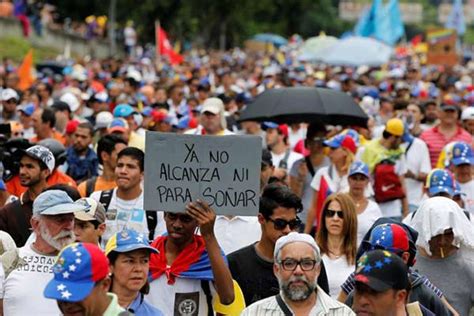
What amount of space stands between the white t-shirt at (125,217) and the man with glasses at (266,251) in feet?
3.77

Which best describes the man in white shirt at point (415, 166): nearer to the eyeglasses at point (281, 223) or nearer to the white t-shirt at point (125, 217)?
the white t-shirt at point (125, 217)

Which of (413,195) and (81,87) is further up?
(81,87)

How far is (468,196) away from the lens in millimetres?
12586

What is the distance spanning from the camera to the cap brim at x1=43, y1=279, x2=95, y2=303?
6.19 meters

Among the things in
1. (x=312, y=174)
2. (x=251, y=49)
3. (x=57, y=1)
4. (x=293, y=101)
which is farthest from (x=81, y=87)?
(x=251, y=49)

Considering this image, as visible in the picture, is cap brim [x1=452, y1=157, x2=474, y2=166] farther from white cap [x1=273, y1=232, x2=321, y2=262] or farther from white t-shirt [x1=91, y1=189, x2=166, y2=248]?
white cap [x1=273, y1=232, x2=321, y2=262]

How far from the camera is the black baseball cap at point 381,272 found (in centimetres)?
665

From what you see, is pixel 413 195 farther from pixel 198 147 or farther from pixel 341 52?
pixel 341 52

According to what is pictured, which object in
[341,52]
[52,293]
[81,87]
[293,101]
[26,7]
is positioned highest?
[26,7]

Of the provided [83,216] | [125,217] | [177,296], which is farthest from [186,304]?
[125,217]

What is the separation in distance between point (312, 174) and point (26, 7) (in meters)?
46.4

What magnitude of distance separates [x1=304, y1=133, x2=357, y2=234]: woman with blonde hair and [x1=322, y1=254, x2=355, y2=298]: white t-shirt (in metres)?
2.70

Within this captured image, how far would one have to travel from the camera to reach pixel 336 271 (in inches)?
385

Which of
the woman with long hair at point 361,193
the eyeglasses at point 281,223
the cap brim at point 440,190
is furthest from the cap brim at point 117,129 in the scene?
the eyeglasses at point 281,223
